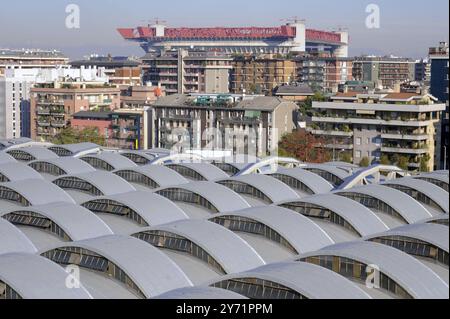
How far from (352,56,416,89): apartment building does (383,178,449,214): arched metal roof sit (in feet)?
170

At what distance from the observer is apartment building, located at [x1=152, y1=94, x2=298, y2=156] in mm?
37844

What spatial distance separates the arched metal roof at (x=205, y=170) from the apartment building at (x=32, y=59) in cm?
4864

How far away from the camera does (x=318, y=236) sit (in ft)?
47.8

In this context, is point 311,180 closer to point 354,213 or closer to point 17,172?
point 354,213

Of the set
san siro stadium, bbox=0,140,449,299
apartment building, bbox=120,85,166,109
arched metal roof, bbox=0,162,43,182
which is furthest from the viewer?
apartment building, bbox=120,85,166,109

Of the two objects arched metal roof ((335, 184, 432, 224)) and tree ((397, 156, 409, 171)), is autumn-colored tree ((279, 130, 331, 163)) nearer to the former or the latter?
tree ((397, 156, 409, 171))

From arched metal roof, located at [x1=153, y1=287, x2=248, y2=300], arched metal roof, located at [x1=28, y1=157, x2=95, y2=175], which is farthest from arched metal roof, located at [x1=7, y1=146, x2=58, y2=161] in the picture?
arched metal roof, located at [x1=153, y1=287, x2=248, y2=300]

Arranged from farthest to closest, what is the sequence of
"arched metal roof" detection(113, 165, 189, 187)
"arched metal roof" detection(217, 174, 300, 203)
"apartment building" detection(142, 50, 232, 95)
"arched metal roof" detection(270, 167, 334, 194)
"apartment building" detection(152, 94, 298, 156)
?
"apartment building" detection(142, 50, 232, 95) < "apartment building" detection(152, 94, 298, 156) < "arched metal roof" detection(113, 165, 189, 187) < "arched metal roof" detection(270, 167, 334, 194) < "arched metal roof" detection(217, 174, 300, 203)

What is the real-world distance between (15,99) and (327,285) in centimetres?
4321

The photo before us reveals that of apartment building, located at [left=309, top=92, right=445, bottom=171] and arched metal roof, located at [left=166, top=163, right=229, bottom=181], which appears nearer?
arched metal roof, located at [left=166, top=163, right=229, bottom=181]

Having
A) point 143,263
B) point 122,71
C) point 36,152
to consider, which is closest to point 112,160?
point 36,152

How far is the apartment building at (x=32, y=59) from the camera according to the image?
6981 cm

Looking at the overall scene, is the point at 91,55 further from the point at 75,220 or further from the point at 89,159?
the point at 75,220
